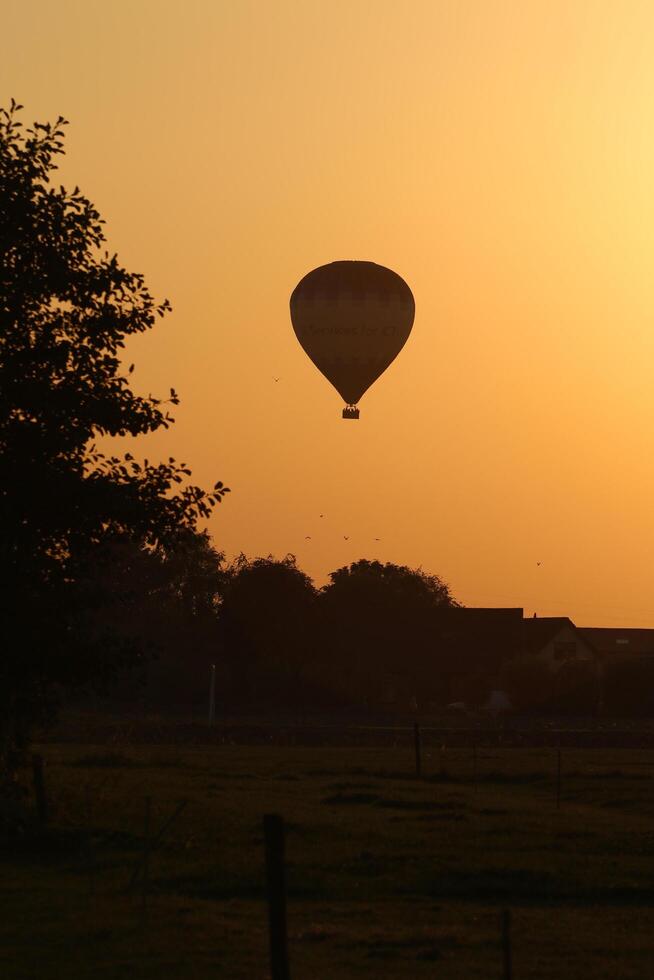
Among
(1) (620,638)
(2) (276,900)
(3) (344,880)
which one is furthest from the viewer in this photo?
A: (1) (620,638)

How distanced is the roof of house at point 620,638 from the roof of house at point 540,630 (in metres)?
22.8

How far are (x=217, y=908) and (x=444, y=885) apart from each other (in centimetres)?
417

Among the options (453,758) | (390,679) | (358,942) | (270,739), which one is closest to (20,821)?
(358,942)

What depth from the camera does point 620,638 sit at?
16225 centimetres

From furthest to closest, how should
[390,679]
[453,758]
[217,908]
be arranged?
[390,679] < [453,758] < [217,908]

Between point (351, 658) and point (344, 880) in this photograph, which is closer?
point (344, 880)

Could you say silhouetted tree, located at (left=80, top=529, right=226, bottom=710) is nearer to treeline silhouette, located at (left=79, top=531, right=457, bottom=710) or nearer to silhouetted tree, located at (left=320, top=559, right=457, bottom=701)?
treeline silhouette, located at (left=79, top=531, right=457, bottom=710)

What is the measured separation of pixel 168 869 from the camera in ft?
82.0

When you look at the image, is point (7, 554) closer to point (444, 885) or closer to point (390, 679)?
point (444, 885)

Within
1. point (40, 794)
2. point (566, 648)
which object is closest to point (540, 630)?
point (566, 648)

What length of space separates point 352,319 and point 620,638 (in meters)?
104

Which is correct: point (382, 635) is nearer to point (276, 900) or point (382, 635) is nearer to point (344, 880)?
point (344, 880)

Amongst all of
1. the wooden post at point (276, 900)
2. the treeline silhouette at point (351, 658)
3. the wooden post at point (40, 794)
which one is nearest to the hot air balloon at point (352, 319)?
the treeline silhouette at point (351, 658)

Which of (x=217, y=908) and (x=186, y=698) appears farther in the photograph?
(x=186, y=698)
